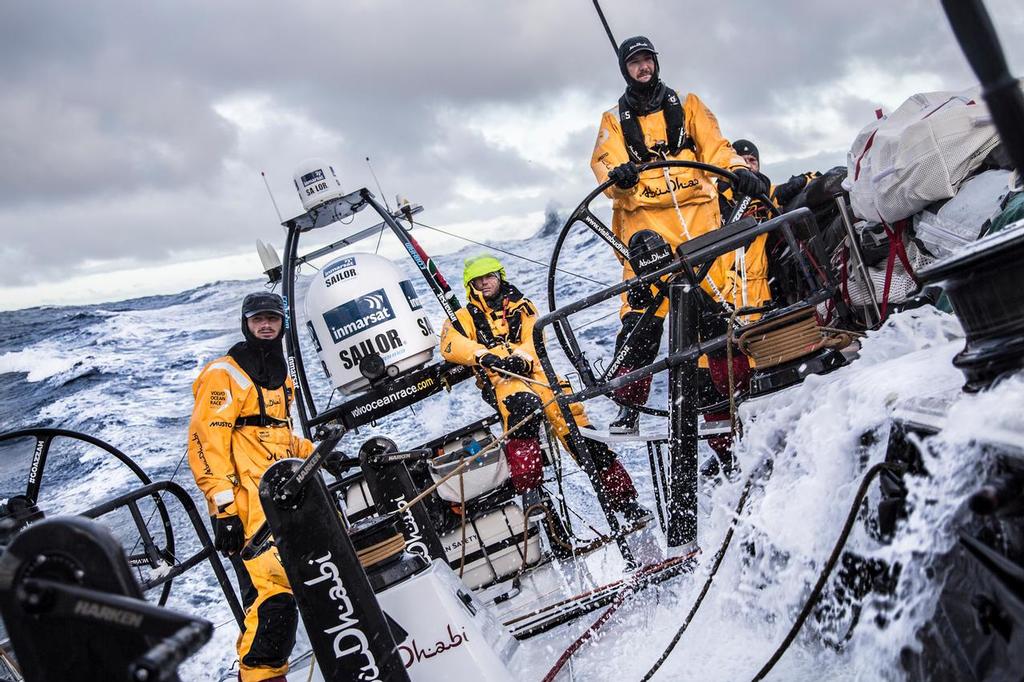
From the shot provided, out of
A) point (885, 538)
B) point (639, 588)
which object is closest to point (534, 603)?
point (639, 588)

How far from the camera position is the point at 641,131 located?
4953 mm

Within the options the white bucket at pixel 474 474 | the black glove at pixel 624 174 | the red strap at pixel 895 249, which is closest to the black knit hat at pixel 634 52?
the black glove at pixel 624 174

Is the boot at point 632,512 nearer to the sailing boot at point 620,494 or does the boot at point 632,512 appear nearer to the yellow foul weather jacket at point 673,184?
the sailing boot at point 620,494

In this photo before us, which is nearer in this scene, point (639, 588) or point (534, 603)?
point (639, 588)

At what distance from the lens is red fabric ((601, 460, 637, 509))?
15.1ft

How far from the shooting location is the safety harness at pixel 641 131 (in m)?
4.93

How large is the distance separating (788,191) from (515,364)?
239 centimetres

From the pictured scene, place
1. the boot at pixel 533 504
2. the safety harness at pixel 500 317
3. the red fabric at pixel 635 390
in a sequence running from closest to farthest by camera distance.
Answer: the red fabric at pixel 635 390 → the boot at pixel 533 504 → the safety harness at pixel 500 317

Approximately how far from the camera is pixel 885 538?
1.82 m

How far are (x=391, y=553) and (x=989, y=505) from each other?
1.78 metres

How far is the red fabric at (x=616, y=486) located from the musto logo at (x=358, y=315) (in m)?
1.74

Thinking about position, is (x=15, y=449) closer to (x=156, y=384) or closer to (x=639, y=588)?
(x=156, y=384)

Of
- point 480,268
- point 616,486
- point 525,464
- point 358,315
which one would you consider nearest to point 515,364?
point 525,464

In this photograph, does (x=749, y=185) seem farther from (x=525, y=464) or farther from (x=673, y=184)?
(x=525, y=464)
